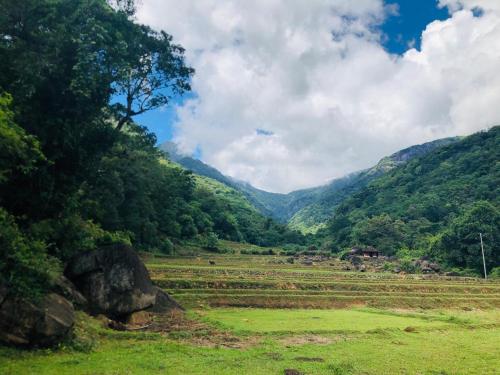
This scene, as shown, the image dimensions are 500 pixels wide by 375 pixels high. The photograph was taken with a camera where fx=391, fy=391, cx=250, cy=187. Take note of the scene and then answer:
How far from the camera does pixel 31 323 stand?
1301 cm

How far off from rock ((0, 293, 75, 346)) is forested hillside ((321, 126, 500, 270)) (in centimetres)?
6983

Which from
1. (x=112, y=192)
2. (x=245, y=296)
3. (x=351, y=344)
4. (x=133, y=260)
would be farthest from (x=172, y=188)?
(x=351, y=344)

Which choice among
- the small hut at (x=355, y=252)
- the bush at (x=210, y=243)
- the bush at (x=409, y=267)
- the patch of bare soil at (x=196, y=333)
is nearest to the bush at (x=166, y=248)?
the bush at (x=210, y=243)

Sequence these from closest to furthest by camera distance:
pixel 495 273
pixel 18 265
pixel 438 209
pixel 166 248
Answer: pixel 18 265 → pixel 495 273 → pixel 166 248 → pixel 438 209

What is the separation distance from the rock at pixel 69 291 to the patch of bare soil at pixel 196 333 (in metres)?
3.31

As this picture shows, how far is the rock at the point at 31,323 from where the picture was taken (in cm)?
1276

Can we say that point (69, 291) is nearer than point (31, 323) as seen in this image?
No

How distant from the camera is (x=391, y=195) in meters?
156

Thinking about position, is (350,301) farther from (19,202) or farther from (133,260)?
(19,202)

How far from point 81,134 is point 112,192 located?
84.1 feet

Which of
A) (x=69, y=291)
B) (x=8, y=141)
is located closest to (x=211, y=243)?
(x=69, y=291)

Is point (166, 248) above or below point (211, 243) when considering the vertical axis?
below

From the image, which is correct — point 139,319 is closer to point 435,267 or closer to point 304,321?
point 304,321

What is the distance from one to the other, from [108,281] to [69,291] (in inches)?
68.4
